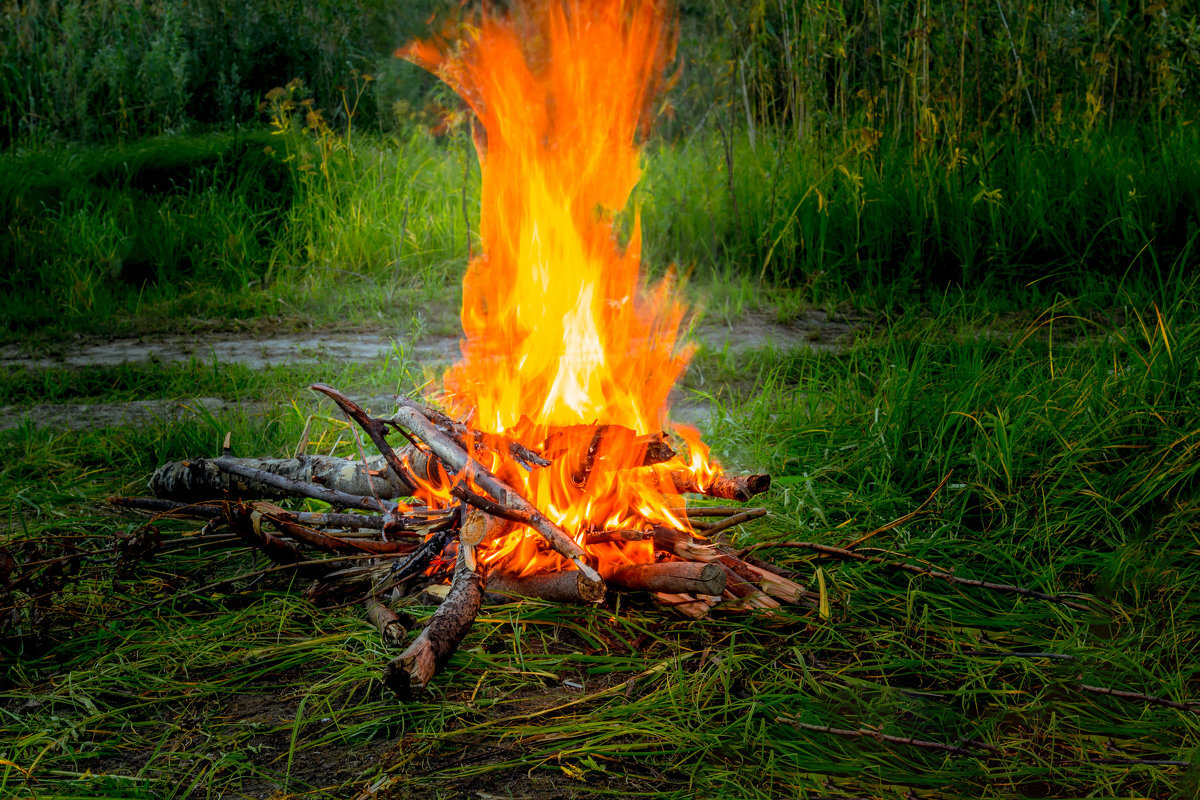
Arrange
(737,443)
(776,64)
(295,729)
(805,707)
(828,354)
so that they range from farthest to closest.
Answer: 1. (776,64)
2. (828,354)
3. (737,443)
4. (805,707)
5. (295,729)

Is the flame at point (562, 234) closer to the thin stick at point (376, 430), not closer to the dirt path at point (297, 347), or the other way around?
the thin stick at point (376, 430)

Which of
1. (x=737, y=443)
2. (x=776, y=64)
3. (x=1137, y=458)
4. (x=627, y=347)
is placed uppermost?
(x=776, y=64)

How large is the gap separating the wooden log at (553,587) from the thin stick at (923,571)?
477 millimetres

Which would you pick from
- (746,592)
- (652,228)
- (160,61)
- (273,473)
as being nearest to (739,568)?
(746,592)

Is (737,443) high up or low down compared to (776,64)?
down

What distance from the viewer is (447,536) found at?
2486 millimetres

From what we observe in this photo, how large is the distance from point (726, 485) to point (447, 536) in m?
0.77

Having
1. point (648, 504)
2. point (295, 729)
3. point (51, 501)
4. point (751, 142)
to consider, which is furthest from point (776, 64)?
point (295, 729)

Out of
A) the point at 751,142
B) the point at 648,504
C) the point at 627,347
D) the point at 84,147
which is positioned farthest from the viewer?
the point at 84,147

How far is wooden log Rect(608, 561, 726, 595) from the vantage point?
87.4 inches

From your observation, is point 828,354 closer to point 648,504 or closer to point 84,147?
point 648,504

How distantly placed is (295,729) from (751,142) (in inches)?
197

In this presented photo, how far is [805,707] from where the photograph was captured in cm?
193

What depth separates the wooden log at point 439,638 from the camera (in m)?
1.90
